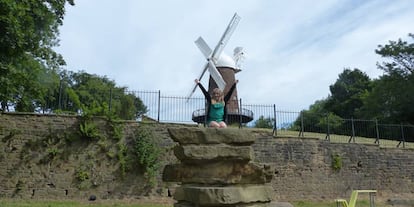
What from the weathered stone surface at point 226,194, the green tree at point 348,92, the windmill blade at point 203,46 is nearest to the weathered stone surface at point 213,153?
the weathered stone surface at point 226,194

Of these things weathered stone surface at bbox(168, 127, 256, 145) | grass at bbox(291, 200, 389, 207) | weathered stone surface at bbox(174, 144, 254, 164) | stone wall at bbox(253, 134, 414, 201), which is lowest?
grass at bbox(291, 200, 389, 207)

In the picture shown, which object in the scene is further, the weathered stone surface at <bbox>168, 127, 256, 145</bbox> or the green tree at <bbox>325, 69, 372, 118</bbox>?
the green tree at <bbox>325, 69, 372, 118</bbox>

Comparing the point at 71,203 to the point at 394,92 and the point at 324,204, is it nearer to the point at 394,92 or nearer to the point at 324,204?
the point at 324,204

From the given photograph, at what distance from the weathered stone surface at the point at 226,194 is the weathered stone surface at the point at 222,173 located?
0.10m

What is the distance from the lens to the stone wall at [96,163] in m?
13.6

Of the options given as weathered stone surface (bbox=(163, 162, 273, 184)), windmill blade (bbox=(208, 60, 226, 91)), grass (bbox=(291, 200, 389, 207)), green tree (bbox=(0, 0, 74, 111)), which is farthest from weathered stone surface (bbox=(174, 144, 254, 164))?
windmill blade (bbox=(208, 60, 226, 91))

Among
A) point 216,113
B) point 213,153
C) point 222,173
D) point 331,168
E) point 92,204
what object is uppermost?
point 216,113

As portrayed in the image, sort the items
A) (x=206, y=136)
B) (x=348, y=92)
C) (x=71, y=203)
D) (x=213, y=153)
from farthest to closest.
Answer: (x=348, y=92) → (x=71, y=203) → (x=206, y=136) → (x=213, y=153)

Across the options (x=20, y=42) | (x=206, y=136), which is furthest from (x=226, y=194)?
(x=20, y=42)

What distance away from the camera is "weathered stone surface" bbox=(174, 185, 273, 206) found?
4730mm

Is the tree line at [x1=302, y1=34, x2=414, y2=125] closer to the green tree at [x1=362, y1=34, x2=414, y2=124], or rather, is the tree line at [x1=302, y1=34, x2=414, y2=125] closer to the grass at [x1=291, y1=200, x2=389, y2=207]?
the green tree at [x1=362, y1=34, x2=414, y2=124]

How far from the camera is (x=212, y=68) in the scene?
2512 cm

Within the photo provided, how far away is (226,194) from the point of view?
476 cm

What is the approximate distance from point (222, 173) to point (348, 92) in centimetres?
4543
